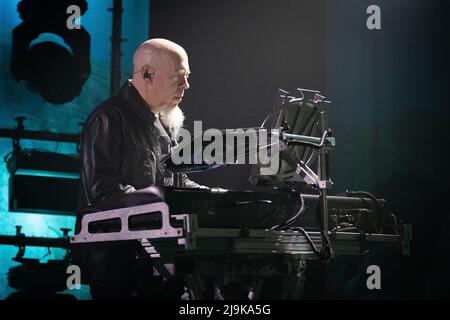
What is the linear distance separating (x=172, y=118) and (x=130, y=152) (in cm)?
42

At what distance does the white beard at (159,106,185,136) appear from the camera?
2.81 meters

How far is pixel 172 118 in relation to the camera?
9.41ft

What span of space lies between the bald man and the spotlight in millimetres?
1146

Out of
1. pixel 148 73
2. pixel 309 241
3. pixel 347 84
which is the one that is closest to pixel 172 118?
pixel 148 73

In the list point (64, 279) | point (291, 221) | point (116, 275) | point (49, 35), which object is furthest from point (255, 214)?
point (49, 35)

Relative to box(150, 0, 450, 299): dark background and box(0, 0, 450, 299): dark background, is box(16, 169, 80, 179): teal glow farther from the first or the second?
box(150, 0, 450, 299): dark background

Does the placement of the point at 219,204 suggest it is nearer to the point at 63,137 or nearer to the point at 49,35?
the point at 63,137

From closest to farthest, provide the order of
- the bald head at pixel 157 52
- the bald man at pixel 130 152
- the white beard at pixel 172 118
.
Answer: the bald man at pixel 130 152
the bald head at pixel 157 52
the white beard at pixel 172 118

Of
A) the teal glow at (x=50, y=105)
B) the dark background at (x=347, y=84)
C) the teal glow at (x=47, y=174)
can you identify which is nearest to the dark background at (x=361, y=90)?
the dark background at (x=347, y=84)

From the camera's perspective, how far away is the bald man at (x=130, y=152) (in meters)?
2.30

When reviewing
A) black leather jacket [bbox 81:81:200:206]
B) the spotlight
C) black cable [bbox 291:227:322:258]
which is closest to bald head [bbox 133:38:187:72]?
black leather jacket [bbox 81:81:200:206]

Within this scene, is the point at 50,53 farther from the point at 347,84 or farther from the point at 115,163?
the point at 347,84

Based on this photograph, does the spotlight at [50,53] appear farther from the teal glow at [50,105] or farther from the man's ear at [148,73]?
the man's ear at [148,73]

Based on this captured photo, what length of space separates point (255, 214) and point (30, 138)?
197 centimetres
